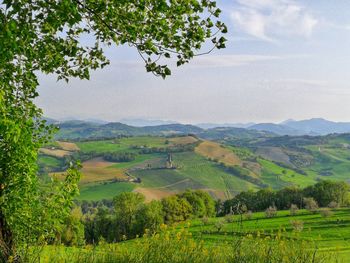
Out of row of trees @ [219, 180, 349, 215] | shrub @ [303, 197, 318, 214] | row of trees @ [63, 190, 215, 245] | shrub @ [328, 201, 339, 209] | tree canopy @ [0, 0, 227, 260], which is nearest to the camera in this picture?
tree canopy @ [0, 0, 227, 260]

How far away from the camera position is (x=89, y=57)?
1172 cm

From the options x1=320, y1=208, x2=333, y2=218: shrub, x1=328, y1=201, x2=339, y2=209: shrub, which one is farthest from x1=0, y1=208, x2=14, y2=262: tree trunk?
x1=328, y1=201, x2=339, y2=209: shrub

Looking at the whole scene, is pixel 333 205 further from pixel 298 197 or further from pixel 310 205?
pixel 298 197

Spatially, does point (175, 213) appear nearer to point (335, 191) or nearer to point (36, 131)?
point (335, 191)

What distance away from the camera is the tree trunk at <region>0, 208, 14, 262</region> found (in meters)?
9.61

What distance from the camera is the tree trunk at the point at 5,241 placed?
31.5ft

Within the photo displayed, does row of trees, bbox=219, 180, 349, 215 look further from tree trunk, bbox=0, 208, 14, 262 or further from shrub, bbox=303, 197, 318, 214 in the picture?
tree trunk, bbox=0, 208, 14, 262

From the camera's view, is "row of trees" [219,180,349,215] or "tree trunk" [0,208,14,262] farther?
"row of trees" [219,180,349,215]

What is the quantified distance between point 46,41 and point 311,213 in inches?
3921

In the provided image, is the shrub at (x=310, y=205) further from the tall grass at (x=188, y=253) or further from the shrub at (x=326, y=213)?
the tall grass at (x=188, y=253)

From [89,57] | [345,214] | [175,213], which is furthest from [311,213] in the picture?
[89,57]

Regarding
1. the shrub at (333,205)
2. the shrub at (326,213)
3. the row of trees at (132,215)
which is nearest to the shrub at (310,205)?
the shrub at (333,205)

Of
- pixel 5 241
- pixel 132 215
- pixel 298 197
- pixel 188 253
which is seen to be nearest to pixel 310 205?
pixel 298 197

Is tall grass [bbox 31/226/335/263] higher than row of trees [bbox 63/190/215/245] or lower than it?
higher
